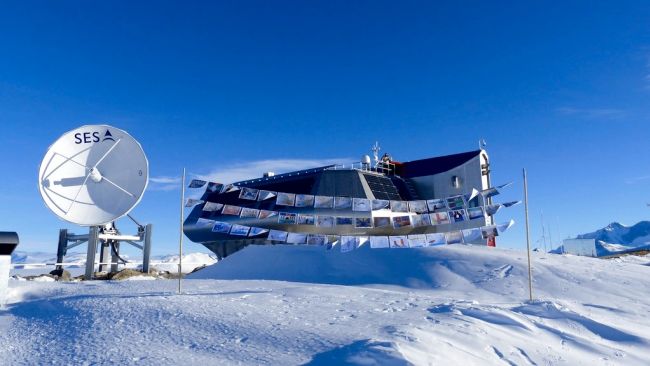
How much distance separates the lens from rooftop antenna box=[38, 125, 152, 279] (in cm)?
2270

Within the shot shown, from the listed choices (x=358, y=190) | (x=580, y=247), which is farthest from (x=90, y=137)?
(x=580, y=247)

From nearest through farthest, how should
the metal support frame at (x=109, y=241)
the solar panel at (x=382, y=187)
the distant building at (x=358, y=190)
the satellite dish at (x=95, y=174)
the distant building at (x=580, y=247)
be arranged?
1. the satellite dish at (x=95, y=174)
2. the metal support frame at (x=109, y=241)
3. the distant building at (x=358, y=190)
4. the solar panel at (x=382, y=187)
5. the distant building at (x=580, y=247)

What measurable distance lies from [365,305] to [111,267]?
86.5 ft

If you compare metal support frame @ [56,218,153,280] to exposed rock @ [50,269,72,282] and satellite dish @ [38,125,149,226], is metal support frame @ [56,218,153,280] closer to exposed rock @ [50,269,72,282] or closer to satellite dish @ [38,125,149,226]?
exposed rock @ [50,269,72,282]

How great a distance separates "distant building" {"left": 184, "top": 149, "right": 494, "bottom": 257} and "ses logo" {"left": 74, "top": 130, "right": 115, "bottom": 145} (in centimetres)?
1136

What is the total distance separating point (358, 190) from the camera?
35.2 m

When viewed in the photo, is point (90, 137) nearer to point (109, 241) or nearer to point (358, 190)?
point (109, 241)

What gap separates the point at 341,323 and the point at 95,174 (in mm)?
18607

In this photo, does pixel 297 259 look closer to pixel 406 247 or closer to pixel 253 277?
pixel 253 277

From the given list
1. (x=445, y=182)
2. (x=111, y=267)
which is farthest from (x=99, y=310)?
(x=445, y=182)

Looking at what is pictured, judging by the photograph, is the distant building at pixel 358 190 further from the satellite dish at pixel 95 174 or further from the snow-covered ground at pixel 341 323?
the snow-covered ground at pixel 341 323

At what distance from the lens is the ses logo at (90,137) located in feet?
77.3

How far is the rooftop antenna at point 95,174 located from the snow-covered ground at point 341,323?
22.4ft

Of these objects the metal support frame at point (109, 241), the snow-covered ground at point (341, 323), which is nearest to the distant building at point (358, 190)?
the metal support frame at point (109, 241)
